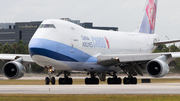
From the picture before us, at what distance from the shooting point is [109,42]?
3647 cm

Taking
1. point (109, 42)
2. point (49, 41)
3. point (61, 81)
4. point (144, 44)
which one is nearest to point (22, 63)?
point (61, 81)

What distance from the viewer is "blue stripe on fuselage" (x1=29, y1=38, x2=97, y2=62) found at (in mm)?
28047

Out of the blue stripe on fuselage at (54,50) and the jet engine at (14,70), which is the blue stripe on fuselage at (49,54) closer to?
the blue stripe on fuselage at (54,50)

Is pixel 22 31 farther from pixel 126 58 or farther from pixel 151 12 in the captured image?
pixel 126 58

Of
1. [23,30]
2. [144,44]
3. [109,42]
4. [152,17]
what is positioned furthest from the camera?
[23,30]

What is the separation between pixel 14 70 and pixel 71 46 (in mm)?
5454

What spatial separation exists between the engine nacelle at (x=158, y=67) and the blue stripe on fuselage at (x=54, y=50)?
222 inches

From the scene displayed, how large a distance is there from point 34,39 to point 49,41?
112 centimetres

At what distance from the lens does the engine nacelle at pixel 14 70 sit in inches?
1236

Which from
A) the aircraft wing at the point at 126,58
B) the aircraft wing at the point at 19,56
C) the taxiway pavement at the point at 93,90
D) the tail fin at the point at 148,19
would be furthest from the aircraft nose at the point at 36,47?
the tail fin at the point at 148,19

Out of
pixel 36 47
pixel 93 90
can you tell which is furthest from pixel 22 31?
pixel 93 90

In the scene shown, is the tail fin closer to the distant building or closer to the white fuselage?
the white fuselage

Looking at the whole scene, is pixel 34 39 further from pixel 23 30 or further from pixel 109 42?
pixel 23 30

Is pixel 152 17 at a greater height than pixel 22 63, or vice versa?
pixel 152 17
